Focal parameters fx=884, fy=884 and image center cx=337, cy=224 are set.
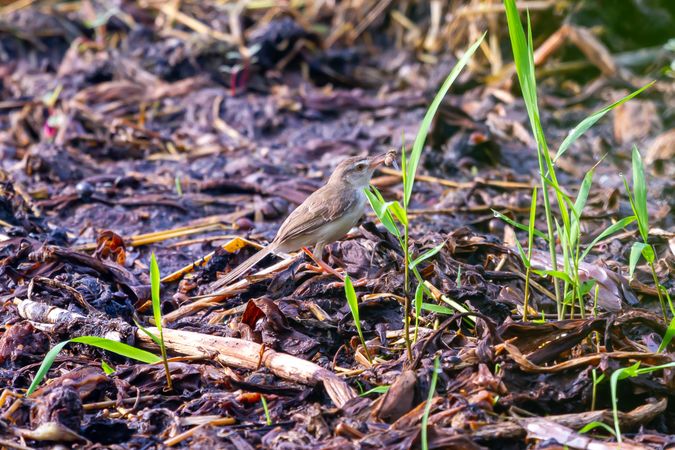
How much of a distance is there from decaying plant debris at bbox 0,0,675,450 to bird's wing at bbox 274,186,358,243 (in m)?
0.23

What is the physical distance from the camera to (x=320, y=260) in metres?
5.32

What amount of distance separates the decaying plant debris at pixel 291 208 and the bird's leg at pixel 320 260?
0.19 ft

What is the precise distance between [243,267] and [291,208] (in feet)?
6.73

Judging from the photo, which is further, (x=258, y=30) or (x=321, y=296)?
(x=258, y=30)

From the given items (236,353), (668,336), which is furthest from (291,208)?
(668,336)

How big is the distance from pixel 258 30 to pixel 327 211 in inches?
240

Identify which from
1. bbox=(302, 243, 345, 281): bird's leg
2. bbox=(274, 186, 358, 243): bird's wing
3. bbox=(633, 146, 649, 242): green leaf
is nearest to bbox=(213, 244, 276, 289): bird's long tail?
bbox=(274, 186, 358, 243): bird's wing

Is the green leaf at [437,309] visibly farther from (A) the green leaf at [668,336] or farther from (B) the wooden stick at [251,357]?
(A) the green leaf at [668,336]

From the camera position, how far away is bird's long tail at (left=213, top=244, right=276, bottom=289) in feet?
17.3

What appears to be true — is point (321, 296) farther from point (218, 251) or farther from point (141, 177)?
point (141, 177)

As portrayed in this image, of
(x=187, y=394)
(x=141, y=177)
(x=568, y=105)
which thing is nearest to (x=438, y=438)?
(x=187, y=394)

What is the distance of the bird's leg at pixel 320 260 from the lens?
5055 millimetres

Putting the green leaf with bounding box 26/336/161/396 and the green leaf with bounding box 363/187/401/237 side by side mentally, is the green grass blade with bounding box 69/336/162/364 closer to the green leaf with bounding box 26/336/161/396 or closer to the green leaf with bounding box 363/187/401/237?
the green leaf with bounding box 26/336/161/396

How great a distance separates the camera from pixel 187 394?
4.10m
